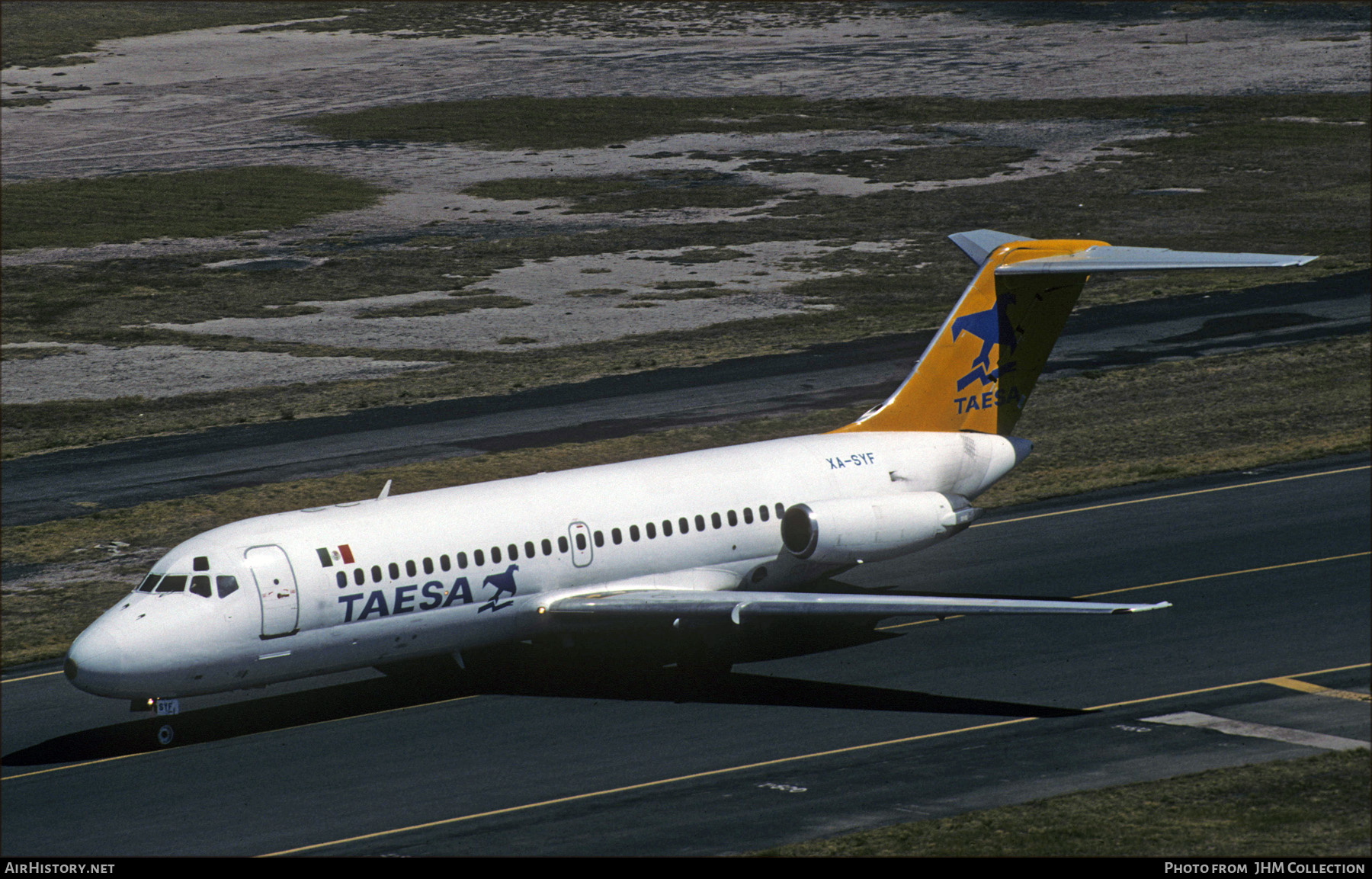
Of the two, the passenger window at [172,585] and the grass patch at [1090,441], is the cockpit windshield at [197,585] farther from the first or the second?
the grass patch at [1090,441]

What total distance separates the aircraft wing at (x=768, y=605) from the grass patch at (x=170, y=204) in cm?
6017

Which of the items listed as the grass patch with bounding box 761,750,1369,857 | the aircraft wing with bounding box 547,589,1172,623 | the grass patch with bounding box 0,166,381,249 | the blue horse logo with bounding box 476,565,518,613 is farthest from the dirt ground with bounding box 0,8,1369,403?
the grass patch with bounding box 761,750,1369,857

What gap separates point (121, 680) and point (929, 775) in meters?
13.2

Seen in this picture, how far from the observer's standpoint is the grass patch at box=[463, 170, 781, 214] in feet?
288

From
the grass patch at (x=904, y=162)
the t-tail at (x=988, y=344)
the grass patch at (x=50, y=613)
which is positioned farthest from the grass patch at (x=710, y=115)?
the t-tail at (x=988, y=344)

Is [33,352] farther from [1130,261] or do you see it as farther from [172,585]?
[1130,261]

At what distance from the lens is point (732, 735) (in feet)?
96.6

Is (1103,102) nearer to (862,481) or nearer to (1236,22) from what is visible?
(1236,22)

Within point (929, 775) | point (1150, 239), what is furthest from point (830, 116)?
point (929, 775)

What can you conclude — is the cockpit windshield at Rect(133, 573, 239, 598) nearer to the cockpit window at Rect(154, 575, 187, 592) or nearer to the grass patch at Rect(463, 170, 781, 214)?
the cockpit window at Rect(154, 575, 187, 592)

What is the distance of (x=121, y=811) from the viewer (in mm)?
27125

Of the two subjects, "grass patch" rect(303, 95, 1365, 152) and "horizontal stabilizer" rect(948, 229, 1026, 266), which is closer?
"horizontal stabilizer" rect(948, 229, 1026, 266)

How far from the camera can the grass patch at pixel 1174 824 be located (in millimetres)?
23672

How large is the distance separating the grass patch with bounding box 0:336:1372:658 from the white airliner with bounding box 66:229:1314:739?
7.83 meters
